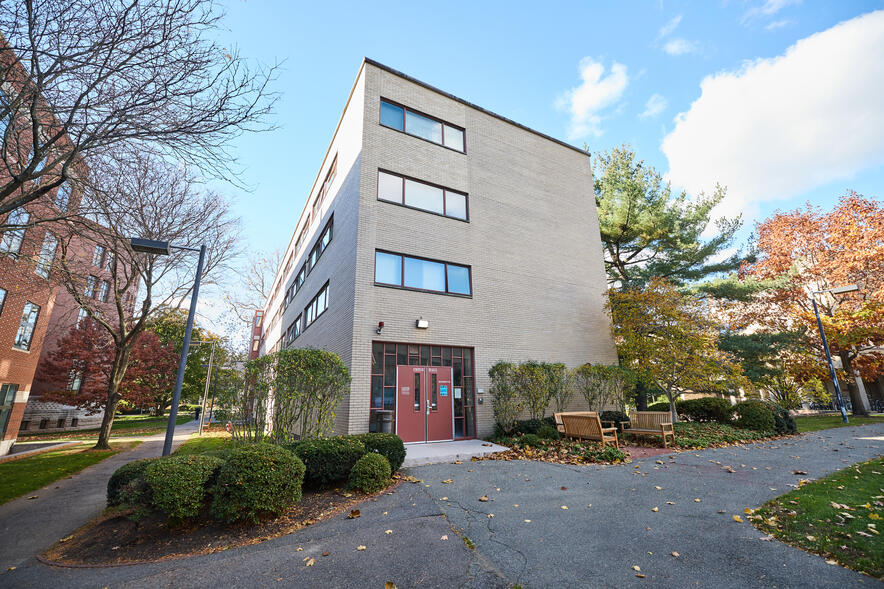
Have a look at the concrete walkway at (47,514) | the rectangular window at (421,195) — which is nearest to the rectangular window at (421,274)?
the rectangular window at (421,195)

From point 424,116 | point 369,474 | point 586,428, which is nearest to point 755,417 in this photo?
point 586,428

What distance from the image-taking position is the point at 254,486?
17.1 feet

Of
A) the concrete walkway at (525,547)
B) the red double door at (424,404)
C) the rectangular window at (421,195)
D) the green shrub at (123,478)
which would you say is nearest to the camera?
the concrete walkway at (525,547)

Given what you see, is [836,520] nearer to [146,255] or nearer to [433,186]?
[433,186]

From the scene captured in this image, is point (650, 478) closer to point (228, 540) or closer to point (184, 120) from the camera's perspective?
point (228, 540)

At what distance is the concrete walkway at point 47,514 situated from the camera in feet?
16.6

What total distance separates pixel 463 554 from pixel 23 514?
25.8 ft

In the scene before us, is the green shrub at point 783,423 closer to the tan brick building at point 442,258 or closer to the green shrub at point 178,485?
the tan brick building at point 442,258

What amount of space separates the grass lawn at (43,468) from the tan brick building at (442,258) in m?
6.93

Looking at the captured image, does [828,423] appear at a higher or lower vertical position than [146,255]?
lower

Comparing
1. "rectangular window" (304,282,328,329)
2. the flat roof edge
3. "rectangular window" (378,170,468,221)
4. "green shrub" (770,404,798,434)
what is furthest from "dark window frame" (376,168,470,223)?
"green shrub" (770,404,798,434)

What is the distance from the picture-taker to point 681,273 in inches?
874

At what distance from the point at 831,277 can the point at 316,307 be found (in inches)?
1156

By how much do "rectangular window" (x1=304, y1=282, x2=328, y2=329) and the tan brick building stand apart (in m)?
0.14
